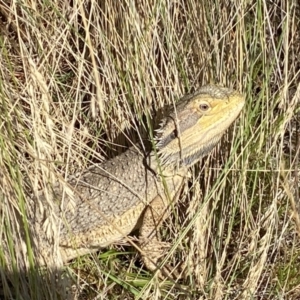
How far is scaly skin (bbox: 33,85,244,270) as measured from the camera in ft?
9.29

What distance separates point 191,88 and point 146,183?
458 millimetres

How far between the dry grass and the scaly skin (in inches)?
3.5

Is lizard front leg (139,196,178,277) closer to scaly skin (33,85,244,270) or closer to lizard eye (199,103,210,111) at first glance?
scaly skin (33,85,244,270)

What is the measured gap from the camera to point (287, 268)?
2801mm

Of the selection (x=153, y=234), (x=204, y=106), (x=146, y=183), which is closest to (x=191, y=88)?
(x=204, y=106)

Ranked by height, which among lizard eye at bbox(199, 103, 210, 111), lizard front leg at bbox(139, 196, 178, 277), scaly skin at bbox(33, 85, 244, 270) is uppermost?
lizard eye at bbox(199, 103, 210, 111)

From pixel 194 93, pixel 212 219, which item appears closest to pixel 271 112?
pixel 194 93

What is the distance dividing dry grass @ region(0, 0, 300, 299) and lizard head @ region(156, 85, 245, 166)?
0.09 metres

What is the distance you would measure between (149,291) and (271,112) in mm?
876

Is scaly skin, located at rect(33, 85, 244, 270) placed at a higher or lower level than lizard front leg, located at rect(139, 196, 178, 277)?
higher

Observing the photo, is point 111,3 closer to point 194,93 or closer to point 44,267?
point 194,93

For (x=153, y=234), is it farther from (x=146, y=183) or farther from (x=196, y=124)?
(x=196, y=124)

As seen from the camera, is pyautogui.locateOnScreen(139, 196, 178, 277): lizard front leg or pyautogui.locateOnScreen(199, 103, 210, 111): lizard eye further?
pyautogui.locateOnScreen(139, 196, 178, 277): lizard front leg

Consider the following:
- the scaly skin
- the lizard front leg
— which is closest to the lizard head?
the scaly skin
